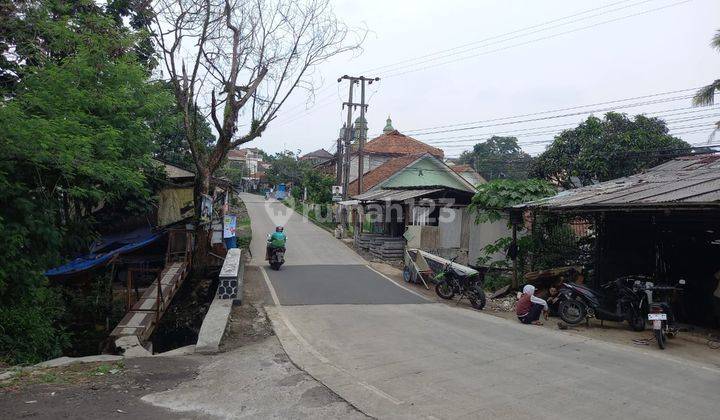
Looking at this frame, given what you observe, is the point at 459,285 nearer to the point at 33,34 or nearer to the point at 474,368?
the point at 474,368

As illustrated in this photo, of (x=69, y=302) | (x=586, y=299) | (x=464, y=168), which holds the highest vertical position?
(x=464, y=168)

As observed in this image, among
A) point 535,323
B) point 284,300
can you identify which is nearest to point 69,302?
point 284,300

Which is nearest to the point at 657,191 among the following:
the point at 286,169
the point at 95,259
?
the point at 95,259

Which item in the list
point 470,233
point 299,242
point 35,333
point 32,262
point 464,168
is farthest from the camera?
point 464,168

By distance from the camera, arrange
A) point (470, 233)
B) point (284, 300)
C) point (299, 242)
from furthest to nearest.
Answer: point (299, 242)
point (470, 233)
point (284, 300)

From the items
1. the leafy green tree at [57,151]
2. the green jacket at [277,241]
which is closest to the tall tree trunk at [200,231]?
the green jacket at [277,241]

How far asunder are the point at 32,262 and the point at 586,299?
10.0 m

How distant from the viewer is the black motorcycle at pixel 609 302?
382 inches

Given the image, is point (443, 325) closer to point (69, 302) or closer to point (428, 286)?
point (428, 286)

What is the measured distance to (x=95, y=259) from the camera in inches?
602

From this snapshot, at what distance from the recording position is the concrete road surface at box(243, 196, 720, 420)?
538 cm

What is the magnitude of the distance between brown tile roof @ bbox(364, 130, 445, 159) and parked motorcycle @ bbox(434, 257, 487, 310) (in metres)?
27.7

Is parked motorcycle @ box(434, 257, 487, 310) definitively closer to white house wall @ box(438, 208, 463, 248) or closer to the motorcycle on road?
white house wall @ box(438, 208, 463, 248)

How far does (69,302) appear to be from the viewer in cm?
1367
